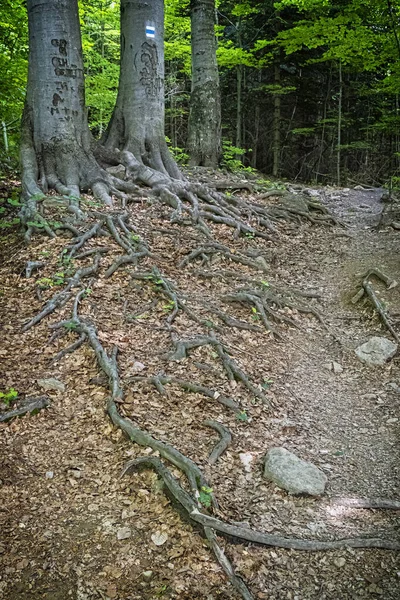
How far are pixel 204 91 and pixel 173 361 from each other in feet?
29.7

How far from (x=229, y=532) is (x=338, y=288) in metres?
4.76

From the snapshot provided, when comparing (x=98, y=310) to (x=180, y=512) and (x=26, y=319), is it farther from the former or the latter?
(x=180, y=512)

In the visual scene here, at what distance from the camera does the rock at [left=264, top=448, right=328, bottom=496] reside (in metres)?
3.35

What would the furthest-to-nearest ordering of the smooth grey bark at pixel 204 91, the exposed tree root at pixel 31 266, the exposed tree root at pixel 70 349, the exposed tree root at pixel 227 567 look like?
1. the smooth grey bark at pixel 204 91
2. the exposed tree root at pixel 31 266
3. the exposed tree root at pixel 70 349
4. the exposed tree root at pixel 227 567

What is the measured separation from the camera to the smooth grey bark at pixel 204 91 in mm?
10922

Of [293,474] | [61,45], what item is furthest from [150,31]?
[293,474]

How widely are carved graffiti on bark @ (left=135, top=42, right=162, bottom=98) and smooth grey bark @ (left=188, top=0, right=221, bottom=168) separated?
3.13 metres

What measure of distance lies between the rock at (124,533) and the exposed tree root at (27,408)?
4.74 ft

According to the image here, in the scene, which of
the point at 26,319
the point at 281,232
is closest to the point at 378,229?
the point at 281,232

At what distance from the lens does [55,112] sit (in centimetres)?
722

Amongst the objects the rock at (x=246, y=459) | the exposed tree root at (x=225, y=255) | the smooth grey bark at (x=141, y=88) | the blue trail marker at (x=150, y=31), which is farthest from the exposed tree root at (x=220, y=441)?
the blue trail marker at (x=150, y=31)

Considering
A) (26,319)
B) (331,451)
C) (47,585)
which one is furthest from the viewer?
(26,319)

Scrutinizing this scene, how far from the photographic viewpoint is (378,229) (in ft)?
29.2

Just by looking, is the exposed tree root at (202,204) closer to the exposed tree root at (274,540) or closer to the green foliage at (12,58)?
the green foliage at (12,58)
